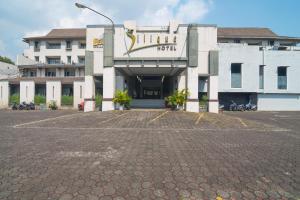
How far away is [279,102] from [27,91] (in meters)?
40.7

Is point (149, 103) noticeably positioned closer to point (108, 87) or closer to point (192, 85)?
point (108, 87)

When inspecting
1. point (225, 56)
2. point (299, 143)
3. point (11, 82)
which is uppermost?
point (225, 56)

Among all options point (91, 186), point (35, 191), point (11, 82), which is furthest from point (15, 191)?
point (11, 82)

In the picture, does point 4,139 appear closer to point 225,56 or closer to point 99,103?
point 99,103

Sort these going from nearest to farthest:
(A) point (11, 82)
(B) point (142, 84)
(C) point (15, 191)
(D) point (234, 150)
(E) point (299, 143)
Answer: (C) point (15, 191), (D) point (234, 150), (E) point (299, 143), (A) point (11, 82), (B) point (142, 84)

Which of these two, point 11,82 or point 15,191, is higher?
point 11,82

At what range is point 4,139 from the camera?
8406 millimetres

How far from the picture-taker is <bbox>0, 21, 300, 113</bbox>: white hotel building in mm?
22547

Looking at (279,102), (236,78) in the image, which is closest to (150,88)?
(236,78)

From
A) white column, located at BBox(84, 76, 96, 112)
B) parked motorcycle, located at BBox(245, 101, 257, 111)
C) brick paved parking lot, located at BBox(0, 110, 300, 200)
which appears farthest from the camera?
parked motorcycle, located at BBox(245, 101, 257, 111)

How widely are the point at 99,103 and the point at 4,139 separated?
18256 millimetres

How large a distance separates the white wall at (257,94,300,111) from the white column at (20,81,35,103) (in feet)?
119

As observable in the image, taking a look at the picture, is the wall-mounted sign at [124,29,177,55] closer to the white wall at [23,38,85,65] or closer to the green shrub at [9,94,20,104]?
the green shrub at [9,94,20,104]

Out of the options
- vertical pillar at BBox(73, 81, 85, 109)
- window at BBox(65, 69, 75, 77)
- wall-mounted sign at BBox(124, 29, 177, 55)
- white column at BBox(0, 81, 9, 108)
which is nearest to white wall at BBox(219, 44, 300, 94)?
wall-mounted sign at BBox(124, 29, 177, 55)
